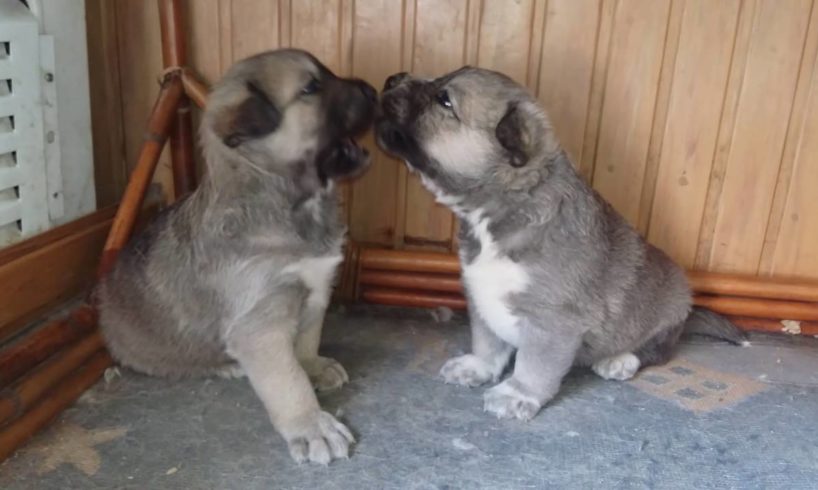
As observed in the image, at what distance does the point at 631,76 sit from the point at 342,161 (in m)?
1.32

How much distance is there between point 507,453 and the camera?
2.10m

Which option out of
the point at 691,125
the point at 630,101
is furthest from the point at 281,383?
the point at 691,125

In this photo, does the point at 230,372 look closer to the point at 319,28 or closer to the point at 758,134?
the point at 319,28

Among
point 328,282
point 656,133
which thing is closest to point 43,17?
point 328,282

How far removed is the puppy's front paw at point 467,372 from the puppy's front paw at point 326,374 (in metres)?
0.35

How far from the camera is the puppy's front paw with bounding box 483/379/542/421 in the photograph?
2262mm

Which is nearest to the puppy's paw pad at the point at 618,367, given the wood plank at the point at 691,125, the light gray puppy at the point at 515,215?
the light gray puppy at the point at 515,215

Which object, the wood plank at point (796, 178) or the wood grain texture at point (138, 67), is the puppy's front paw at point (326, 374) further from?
the wood plank at point (796, 178)

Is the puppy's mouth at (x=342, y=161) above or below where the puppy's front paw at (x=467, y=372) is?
above

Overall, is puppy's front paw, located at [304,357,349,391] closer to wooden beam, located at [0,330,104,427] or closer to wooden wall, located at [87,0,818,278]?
wooden beam, located at [0,330,104,427]

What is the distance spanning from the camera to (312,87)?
213 centimetres

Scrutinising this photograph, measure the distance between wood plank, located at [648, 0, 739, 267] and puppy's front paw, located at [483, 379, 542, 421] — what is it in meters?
1.13

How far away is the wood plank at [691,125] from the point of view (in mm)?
2777

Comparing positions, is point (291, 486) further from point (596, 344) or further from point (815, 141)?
point (815, 141)
